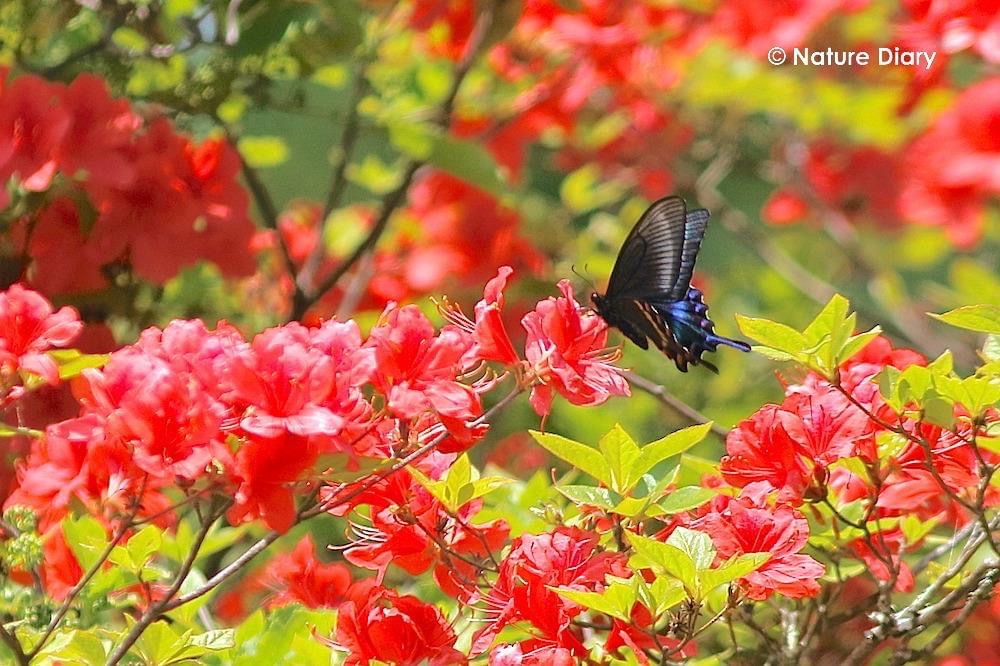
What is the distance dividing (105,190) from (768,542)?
0.87 m

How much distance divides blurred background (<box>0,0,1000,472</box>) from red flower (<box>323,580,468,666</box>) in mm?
646

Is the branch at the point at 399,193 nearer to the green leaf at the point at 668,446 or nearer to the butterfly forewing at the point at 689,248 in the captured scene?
the butterfly forewing at the point at 689,248

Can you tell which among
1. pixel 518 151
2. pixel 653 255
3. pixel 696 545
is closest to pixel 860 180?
pixel 518 151

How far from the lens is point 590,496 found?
2.84ft

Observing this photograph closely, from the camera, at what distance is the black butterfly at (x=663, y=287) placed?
3.64ft

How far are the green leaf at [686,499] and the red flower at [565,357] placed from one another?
0.08 m

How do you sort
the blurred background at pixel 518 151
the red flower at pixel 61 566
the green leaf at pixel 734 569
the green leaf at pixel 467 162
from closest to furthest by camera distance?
the green leaf at pixel 734 569 < the red flower at pixel 61 566 < the blurred background at pixel 518 151 < the green leaf at pixel 467 162

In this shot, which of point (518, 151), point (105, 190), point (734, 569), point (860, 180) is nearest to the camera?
point (734, 569)

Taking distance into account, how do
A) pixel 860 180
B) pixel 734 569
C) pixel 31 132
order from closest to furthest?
1. pixel 734 569
2. pixel 31 132
3. pixel 860 180

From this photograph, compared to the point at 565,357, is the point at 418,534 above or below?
below

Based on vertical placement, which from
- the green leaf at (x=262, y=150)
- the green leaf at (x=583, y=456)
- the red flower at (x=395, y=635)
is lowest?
the red flower at (x=395, y=635)

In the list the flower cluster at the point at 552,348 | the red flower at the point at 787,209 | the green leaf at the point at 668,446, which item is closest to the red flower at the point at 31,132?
the flower cluster at the point at 552,348

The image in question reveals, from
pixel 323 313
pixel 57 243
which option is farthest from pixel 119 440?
pixel 323 313

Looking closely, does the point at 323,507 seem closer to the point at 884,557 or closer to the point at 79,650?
the point at 79,650
